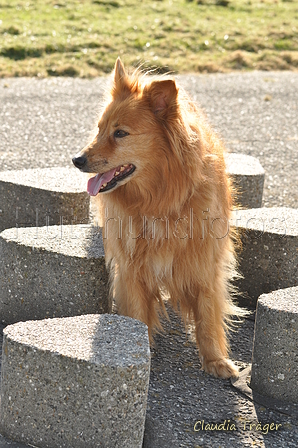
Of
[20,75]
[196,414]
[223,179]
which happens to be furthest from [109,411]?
[20,75]

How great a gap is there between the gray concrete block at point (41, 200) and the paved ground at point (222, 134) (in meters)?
1.24

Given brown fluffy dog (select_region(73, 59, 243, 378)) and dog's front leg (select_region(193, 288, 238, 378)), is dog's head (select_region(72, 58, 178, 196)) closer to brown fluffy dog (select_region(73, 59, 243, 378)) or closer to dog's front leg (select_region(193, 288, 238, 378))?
brown fluffy dog (select_region(73, 59, 243, 378))

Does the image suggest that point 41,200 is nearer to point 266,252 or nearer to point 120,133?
point 120,133

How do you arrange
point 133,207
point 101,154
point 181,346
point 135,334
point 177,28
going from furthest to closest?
point 177,28 → point 181,346 → point 133,207 → point 101,154 → point 135,334

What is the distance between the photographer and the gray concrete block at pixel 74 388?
306 centimetres

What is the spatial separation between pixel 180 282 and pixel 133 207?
2.00 feet

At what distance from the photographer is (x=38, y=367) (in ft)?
10.3

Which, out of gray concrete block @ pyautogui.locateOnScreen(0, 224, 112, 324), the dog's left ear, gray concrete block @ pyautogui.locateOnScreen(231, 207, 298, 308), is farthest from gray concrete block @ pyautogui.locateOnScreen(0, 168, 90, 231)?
the dog's left ear

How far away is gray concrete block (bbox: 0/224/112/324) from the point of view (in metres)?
4.24

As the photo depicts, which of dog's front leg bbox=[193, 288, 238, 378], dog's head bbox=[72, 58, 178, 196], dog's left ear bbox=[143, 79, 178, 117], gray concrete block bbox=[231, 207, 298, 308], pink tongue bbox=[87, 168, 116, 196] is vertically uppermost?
dog's left ear bbox=[143, 79, 178, 117]

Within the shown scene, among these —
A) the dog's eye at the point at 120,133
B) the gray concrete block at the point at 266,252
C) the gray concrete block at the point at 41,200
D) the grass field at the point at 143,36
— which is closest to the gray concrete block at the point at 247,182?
the gray concrete block at the point at 266,252

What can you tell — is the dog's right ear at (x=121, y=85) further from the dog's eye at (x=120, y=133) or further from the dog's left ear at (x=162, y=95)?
the dog's eye at (x=120, y=133)

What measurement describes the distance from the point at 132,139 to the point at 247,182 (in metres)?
2.36

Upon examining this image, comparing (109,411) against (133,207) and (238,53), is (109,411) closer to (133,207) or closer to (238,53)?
(133,207)
